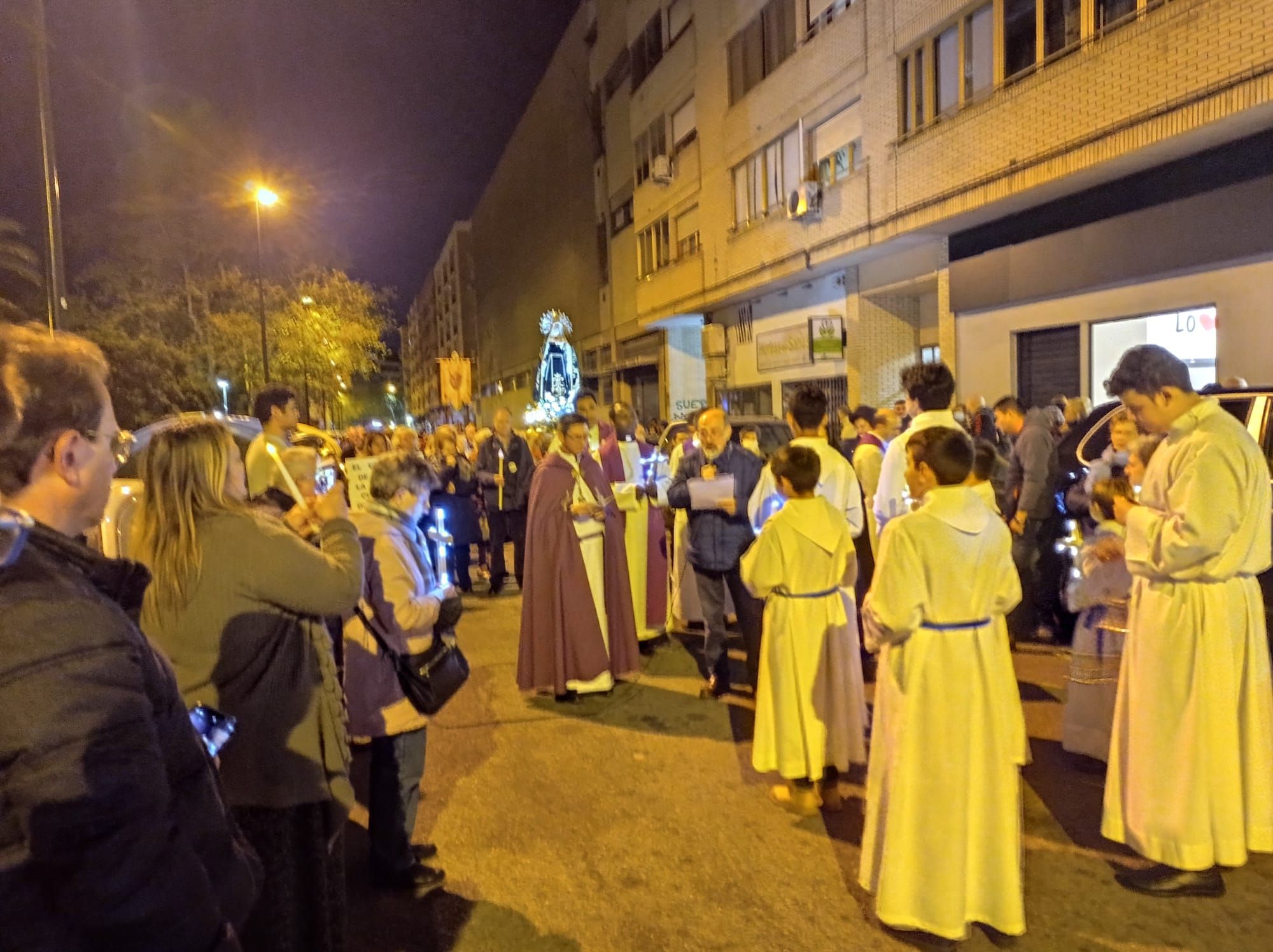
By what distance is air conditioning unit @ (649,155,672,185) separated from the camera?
26.5 metres

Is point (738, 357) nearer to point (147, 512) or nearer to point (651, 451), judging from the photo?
point (651, 451)

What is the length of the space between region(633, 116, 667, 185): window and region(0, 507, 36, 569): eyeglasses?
27.7 metres

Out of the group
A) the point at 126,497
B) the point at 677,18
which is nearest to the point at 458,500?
the point at 126,497

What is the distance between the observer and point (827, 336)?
1897 centimetres

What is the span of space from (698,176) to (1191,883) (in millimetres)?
23347

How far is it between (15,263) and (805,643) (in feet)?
90.4

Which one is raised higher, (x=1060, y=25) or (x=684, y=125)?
(x=684, y=125)

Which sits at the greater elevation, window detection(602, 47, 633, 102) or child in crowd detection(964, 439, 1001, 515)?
window detection(602, 47, 633, 102)

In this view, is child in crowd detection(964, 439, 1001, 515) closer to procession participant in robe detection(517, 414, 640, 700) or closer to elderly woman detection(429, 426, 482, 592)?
procession participant in robe detection(517, 414, 640, 700)

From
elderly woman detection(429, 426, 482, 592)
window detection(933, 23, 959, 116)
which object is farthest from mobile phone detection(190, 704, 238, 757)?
window detection(933, 23, 959, 116)

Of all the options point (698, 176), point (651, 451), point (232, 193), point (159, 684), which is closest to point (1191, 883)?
point (159, 684)

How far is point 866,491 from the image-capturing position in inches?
299

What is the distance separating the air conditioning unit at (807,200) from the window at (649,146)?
9784 mm

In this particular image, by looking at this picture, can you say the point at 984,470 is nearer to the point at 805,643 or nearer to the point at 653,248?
the point at 805,643
